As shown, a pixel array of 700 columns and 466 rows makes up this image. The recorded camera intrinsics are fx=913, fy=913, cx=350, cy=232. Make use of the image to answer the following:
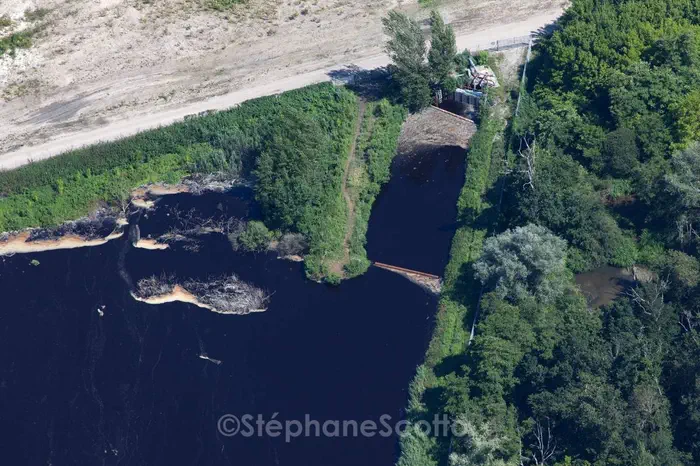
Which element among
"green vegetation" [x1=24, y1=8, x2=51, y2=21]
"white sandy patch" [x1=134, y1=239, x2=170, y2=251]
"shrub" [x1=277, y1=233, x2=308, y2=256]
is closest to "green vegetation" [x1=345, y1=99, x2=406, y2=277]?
"shrub" [x1=277, y1=233, x2=308, y2=256]

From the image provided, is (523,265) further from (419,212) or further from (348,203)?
(348,203)

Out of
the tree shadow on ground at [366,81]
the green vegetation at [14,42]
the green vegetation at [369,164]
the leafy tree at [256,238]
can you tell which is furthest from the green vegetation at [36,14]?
the leafy tree at [256,238]

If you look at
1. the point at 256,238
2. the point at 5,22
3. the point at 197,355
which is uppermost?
the point at 5,22

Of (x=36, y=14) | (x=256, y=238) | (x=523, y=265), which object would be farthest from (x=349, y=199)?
(x=36, y=14)

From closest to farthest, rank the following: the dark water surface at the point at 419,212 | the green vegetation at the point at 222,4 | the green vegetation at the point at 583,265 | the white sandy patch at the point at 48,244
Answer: the green vegetation at the point at 583,265 → the dark water surface at the point at 419,212 → the white sandy patch at the point at 48,244 → the green vegetation at the point at 222,4

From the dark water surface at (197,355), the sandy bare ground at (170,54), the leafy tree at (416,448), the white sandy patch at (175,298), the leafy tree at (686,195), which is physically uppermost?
the sandy bare ground at (170,54)

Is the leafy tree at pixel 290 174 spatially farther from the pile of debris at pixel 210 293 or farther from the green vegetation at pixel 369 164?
the pile of debris at pixel 210 293
